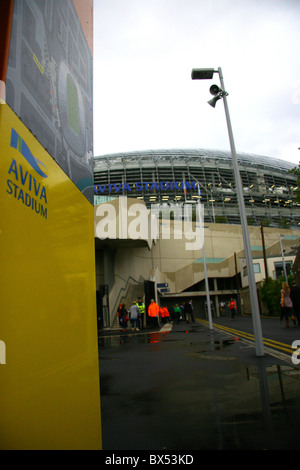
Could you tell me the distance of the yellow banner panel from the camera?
1.46 meters

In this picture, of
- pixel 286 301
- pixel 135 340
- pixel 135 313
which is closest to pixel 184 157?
pixel 135 313

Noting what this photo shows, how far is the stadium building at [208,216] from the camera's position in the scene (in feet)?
130

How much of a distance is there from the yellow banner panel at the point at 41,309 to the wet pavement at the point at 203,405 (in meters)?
1.02

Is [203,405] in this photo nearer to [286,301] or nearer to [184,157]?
[286,301]

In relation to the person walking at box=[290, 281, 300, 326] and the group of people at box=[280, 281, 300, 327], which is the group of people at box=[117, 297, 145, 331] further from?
the person walking at box=[290, 281, 300, 326]

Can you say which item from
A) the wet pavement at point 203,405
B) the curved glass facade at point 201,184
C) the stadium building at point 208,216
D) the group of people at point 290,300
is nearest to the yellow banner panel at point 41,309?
the wet pavement at point 203,405

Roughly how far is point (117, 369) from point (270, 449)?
4.70 metres

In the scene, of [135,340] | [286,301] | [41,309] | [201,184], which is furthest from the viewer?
[201,184]

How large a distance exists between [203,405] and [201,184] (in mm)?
52466

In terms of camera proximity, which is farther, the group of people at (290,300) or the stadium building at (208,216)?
the stadium building at (208,216)

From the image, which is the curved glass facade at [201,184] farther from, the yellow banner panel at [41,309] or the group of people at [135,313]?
the yellow banner panel at [41,309]

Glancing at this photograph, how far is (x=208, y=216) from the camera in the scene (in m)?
53.7

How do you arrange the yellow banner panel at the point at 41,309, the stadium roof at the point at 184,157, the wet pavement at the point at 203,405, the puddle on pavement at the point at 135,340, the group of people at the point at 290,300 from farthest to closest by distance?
the stadium roof at the point at 184,157, the puddle on pavement at the point at 135,340, the group of people at the point at 290,300, the wet pavement at the point at 203,405, the yellow banner panel at the point at 41,309

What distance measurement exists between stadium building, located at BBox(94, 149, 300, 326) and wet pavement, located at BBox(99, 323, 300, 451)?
996 inches
